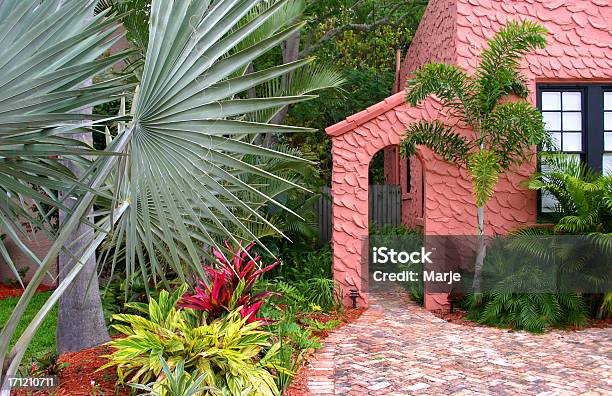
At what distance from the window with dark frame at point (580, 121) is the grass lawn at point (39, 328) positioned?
287 inches

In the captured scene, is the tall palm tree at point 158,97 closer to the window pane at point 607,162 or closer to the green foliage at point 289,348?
the green foliage at point 289,348

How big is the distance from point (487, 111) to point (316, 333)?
12.7ft

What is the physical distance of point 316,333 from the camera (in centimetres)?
654

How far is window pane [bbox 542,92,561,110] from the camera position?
28.0ft

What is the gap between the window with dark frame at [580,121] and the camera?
329 inches

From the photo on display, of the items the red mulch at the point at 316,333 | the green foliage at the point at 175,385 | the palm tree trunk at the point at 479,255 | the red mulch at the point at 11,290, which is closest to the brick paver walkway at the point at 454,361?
the red mulch at the point at 316,333

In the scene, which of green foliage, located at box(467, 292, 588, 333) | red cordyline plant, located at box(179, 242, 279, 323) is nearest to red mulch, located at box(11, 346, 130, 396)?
red cordyline plant, located at box(179, 242, 279, 323)

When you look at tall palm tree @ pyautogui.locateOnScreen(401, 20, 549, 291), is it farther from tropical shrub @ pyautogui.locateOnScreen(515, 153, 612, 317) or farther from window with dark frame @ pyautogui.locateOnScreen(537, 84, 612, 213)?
window with dark frame @ pyautogui.locateOnScreen(537, 84, 612, 213)

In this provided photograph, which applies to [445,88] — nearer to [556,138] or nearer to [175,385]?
[556,138]

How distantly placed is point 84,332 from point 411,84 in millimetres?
5266

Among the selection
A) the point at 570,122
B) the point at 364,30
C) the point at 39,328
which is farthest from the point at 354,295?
the point at 364,30

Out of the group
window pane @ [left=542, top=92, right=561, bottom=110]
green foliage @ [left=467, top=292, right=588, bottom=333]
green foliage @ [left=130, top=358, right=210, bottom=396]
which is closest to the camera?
green foliage @ [left=130, top=358, right=210, bottom=396]

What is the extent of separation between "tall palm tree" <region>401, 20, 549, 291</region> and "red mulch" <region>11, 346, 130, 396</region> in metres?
5.09

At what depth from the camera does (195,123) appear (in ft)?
8.16
